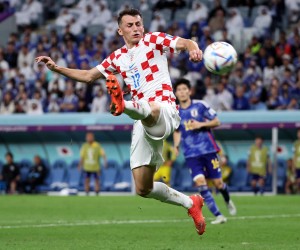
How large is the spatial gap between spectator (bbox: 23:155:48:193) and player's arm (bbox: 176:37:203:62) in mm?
18939

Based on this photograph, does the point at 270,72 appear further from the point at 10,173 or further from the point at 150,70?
the point at 150,70

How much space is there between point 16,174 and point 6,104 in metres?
2.35

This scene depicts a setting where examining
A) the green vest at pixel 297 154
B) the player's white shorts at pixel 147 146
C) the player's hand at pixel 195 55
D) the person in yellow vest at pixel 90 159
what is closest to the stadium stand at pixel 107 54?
the green vest at pixel 297 154

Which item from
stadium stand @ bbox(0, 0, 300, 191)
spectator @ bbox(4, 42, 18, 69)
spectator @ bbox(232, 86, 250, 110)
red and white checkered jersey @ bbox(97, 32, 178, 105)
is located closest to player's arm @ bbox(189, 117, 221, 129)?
red and white checkered jersey @ bbox(97, 32, 178, 105)

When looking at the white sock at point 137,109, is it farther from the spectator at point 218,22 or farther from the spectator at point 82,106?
the spectator at point 218,22

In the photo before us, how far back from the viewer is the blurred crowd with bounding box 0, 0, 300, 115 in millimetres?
26125

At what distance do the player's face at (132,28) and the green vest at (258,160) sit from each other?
1578cm

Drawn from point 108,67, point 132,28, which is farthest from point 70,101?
point 132,28

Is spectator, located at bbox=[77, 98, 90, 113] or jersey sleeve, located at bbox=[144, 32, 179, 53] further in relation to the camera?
spectator, located at bbox=[77, 98, 90, 113]

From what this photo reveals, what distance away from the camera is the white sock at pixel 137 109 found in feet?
31.1

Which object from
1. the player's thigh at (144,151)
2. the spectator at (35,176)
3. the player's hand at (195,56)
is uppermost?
the player's hand at (195,56)

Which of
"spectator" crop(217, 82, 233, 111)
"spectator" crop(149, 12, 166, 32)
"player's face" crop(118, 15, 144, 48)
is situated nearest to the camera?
"player's face" crop(118, 15, 144, 48)

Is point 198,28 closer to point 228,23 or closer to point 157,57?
point 228,23

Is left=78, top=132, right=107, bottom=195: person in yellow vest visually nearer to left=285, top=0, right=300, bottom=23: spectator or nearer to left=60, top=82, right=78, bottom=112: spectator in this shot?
left=60, top=82, right=78, bottom=112: spectator
